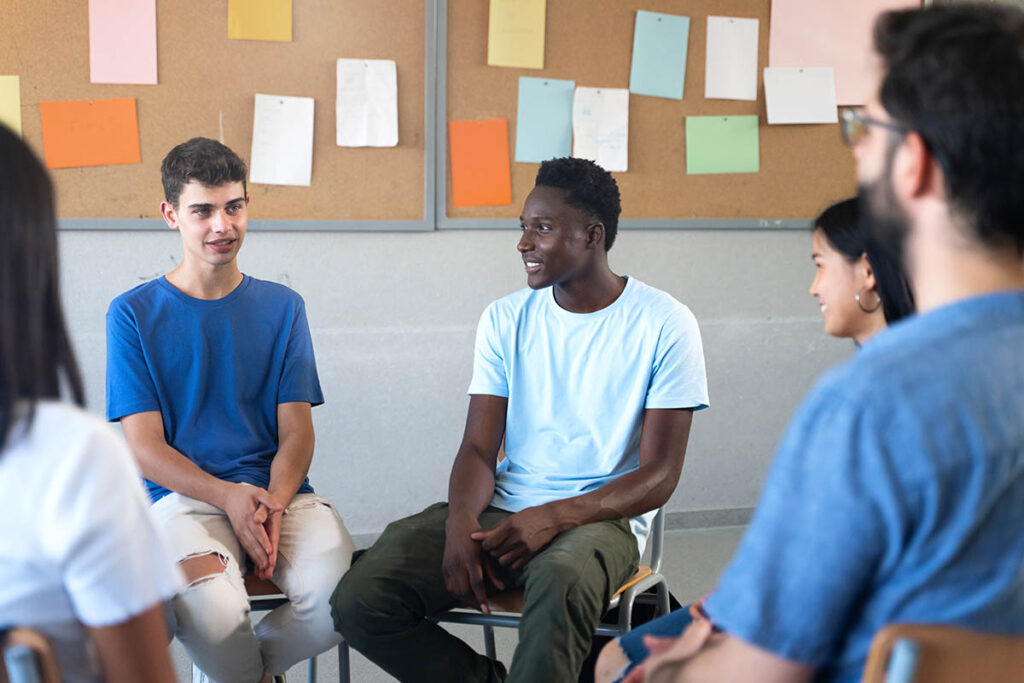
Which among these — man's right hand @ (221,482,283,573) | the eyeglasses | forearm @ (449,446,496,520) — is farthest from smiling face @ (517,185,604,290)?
the eyeglasses

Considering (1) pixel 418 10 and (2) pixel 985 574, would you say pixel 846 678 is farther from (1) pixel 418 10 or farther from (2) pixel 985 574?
(1) pixel 418 10

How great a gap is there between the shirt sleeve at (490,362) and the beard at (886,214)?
3.88ft

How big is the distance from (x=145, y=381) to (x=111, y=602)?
43.5 inches

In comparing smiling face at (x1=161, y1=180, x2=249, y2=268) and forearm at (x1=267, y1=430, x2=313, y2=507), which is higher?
smiling face at (x1=161, y1=180, x2=249, y2=268)

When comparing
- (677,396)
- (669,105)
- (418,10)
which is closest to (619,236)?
(669,105)

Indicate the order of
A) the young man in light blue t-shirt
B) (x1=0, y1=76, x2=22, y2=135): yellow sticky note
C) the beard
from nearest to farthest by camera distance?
the beard → the young man in light blue t-shirt → (x1=0, y1=76, x2=22, y2=135): yellow sticky note

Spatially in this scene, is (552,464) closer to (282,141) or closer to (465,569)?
(465,569)

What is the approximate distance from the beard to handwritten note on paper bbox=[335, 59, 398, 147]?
2151mm

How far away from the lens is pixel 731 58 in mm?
3082

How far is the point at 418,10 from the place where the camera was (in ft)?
9.26

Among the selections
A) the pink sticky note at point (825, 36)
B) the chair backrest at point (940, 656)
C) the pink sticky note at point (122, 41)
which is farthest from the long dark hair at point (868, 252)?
the pink sticky note at point (122, 41)

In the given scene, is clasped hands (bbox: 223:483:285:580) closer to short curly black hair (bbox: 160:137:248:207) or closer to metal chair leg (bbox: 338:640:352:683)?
metal chair leg (bbox: 338:640:352:683)

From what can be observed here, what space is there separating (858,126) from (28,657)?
2.96 feet

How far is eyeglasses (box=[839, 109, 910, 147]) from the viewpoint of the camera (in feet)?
2.68
